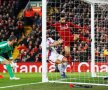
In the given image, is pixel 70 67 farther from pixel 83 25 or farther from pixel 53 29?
pixel 53 29

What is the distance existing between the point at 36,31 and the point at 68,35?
26.8 ft

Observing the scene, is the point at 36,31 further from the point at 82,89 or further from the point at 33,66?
the point at 82,89

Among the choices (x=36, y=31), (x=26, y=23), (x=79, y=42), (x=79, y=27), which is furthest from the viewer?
(x=26, y=23)

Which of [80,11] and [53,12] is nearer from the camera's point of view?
[80,11]

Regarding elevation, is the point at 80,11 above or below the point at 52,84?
above

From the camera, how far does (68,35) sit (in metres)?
17.8

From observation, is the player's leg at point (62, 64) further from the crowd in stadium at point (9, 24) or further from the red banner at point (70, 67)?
the crowd in stadium at point (9, 24)

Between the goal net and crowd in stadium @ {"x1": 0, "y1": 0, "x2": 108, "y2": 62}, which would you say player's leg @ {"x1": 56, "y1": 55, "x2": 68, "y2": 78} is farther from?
crowd in stadium @ {"x1": 0, "y1": 0, "x2": 108, "y2": 62}

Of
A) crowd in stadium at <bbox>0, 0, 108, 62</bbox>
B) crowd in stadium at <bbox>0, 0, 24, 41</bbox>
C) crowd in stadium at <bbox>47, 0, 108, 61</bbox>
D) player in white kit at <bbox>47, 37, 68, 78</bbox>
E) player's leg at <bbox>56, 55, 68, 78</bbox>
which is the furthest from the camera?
crowd in stadium at <bbox>0, 0, 24, 41</bbox>

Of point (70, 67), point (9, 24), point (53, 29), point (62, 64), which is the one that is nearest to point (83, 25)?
point (53, 29)

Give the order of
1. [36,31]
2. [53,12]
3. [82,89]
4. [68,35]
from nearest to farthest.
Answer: [82,89] → [68,35] → [53,12] → [36,31]

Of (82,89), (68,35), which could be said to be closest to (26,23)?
(68,35)

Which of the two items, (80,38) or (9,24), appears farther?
(9,24)

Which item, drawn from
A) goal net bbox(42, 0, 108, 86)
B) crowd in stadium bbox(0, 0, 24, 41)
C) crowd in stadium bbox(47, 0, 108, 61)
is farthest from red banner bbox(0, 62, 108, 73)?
crowd in stadium bbox(0, 0, 24, 41)
